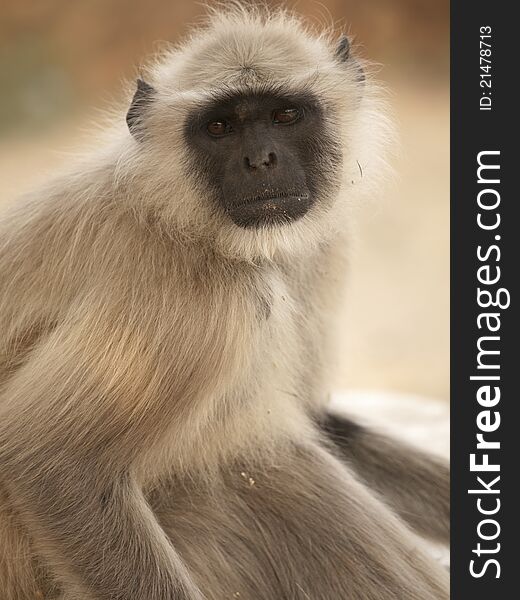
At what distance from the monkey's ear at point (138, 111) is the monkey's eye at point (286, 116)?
1.48 ft

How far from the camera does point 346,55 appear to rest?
4.11 meters

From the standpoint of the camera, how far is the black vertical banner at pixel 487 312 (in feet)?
11.9

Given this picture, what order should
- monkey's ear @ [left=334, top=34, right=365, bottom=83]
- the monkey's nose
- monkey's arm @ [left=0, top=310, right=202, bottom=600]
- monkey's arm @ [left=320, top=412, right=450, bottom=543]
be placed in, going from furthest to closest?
1. monkey's arm @ [left=320, top=412, right=450, bottom=543]
2. monkey's ear @ [left=334, top=34, right=365, bottom=83]
3. the monkey's nose
4. monkey's arm @ [left=0, top=310, right=202, bottom=600]

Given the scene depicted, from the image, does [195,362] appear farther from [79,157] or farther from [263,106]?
[79,157]

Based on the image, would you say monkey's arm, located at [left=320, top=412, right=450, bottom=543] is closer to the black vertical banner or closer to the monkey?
the monkey

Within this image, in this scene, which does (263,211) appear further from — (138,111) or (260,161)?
(138,111)

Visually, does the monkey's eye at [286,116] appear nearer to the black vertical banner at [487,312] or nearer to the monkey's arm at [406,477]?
the black vertical banner at [487,312]

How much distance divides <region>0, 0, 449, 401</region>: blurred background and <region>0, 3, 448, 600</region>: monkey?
22.6 feet

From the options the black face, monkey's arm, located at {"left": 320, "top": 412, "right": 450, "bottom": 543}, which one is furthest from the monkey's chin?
monkey's arm, located at {"left": 320, "top": 412, "right": 450, "bottom": 543}

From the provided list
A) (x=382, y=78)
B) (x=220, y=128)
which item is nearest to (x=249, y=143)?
(x=220, y=128)

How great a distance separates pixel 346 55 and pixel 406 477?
1826 mm

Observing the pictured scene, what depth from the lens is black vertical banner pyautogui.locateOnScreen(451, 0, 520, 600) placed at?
3.64 meters

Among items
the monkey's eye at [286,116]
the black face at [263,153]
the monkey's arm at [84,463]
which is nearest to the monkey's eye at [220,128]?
the black face at [263,153]

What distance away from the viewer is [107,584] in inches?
130
